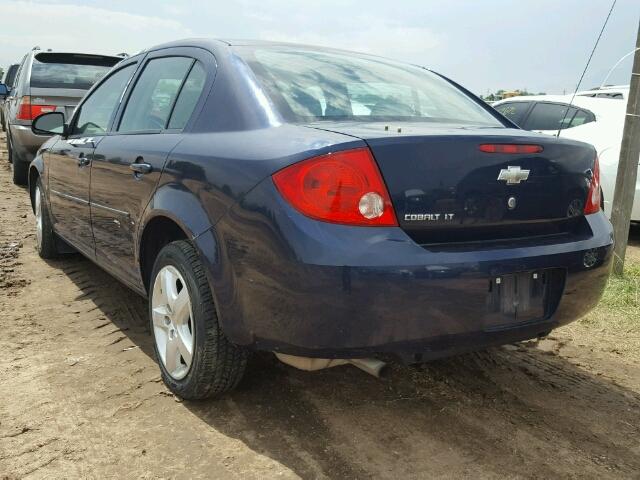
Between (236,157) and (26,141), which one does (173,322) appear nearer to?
(236,157)

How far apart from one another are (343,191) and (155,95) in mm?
1681

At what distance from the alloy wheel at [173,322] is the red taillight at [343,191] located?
804mm

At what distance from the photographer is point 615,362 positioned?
136 inches

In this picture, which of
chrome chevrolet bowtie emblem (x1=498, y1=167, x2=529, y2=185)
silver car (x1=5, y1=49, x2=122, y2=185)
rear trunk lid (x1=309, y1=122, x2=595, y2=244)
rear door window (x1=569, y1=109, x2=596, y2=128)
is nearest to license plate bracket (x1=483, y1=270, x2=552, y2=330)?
rear trunk lid (x1=309, y1=122, x2=595, y2=244)

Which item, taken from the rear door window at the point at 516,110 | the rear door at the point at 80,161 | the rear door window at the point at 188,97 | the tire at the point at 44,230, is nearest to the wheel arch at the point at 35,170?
the tire at the point at 44,230

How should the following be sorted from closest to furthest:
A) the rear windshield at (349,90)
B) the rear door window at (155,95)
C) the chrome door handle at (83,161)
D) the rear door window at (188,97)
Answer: the rear windshield at (349,90), the rear door window at (188,97), the rear door window at (155,95), the chrome door handle at (83,161)

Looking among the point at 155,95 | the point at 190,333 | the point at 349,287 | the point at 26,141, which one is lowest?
the point at 190,333

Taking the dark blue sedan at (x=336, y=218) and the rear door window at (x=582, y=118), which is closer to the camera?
the dark blue sedan at (x=336, y=218)

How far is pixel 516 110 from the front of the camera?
25.4ft

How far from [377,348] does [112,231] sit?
6.20ft

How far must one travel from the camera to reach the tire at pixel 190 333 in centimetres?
256

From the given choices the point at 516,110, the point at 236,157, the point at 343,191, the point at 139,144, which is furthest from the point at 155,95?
the point at 516,110

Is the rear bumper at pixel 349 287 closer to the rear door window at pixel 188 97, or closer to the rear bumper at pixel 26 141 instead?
the rear door window at pixel 188 97

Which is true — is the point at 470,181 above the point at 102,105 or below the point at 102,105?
below
